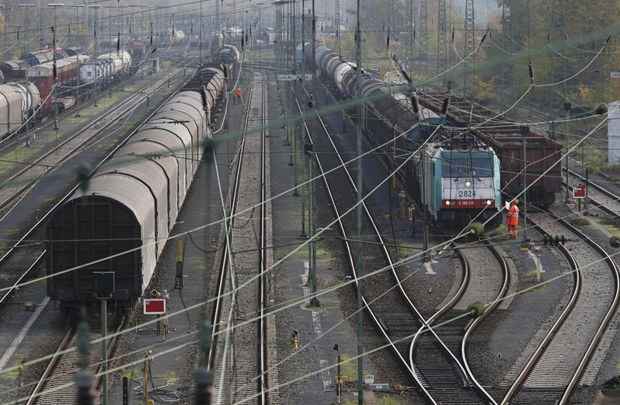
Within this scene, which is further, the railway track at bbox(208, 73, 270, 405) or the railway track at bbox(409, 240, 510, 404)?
the railway track at bbox(208, 73, 270, 405)

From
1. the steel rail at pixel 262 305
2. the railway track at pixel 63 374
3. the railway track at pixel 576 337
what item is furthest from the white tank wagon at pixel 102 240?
the railway track at pixel 576 337

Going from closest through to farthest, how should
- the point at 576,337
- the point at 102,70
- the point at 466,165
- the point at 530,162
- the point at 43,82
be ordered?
the point at 576,337 < the point at 466,165 < the point at 530,162 < the point at 43,82 < the point at 102,70

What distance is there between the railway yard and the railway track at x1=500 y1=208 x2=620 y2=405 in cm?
6

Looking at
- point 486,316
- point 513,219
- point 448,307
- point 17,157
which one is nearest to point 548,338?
point 486,316

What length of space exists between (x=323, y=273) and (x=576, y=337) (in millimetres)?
7305

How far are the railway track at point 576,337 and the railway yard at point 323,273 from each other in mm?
64

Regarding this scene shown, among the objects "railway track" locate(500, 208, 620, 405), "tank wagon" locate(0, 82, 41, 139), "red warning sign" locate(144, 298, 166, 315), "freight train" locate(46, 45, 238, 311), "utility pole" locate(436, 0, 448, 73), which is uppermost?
"utility pole" locate(436, 0, 448, 73)

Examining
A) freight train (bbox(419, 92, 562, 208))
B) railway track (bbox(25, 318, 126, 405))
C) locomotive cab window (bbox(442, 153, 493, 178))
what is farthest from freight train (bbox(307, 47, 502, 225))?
railway track (bbox(25, 318, 126, 405))

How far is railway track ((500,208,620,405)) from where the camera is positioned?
65.1ft

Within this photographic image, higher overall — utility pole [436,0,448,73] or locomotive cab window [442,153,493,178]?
utility pole [436,0,448,73]

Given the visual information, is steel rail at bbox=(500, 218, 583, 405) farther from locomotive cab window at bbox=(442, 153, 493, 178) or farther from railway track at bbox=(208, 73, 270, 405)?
railway track at bbox=(208, 73, 270, 405)

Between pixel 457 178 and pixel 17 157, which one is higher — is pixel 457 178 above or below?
above

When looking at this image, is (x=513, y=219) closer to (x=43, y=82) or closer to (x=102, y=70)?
(x=43, y=82)

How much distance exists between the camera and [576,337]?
23406 mm
